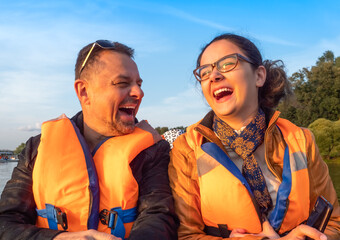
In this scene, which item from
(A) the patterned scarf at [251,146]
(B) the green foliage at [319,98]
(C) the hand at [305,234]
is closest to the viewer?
(C) the hand at [305,234]

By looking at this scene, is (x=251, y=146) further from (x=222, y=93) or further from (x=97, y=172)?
(x=97, y=172)

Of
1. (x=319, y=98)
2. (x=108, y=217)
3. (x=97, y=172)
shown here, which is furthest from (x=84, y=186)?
(x=319, y=98)

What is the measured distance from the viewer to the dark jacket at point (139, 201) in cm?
222

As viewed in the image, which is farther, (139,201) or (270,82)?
(270,82)

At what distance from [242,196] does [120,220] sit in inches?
35.5

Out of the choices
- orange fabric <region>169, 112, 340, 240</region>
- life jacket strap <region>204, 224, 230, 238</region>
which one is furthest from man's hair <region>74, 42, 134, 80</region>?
life jacket strap <region>204, 224, 230, 238</region>

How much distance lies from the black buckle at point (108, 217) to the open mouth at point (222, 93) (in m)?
1.22

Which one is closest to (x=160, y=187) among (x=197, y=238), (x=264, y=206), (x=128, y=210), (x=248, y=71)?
(x=128, y=210)

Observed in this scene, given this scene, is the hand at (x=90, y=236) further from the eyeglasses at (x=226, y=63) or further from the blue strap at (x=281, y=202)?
the eyeglasses at (x=226, y=63)

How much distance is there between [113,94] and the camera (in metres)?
2.68

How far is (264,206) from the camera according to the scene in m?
2.47

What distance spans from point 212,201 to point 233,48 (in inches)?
49.4

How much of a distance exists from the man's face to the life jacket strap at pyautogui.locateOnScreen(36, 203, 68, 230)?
748mm

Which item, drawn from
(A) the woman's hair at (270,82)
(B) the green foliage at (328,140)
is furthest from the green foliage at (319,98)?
(A) the woman's hair at (270,82)
